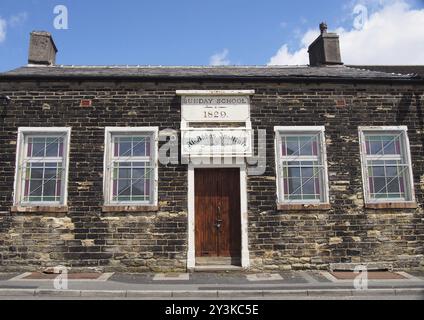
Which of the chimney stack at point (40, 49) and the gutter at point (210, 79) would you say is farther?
the chimney stack at point (40, 49)

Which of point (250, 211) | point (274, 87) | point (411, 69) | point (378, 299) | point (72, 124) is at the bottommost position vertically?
point (378, 299)

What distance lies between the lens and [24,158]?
948cm

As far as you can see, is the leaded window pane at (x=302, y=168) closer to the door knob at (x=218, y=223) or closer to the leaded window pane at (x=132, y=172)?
the door knob at (x=218, y=223)

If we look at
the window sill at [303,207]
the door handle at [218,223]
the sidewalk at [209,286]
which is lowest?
the sidewalk at [209,286]

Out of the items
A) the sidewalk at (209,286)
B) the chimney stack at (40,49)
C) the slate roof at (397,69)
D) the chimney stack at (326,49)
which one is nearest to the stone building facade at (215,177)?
the sidewalk at (209,286)

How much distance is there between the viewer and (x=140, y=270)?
29.6ft

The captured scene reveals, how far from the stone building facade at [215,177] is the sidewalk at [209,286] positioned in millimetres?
609

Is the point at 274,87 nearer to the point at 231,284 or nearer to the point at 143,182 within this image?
the point at 143,182

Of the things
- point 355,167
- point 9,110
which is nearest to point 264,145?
point 355,167

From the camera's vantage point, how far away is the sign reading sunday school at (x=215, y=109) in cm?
973

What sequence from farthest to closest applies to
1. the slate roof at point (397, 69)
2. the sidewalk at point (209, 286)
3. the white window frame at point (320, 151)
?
the slate roof at point (397, 69) < the white window frame at point (320, 151) < the sidewalk at point (209, 286)

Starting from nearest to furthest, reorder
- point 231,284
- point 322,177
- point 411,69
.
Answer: point 231,284 < point 322,177 < point 411,69

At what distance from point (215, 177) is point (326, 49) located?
644cm
